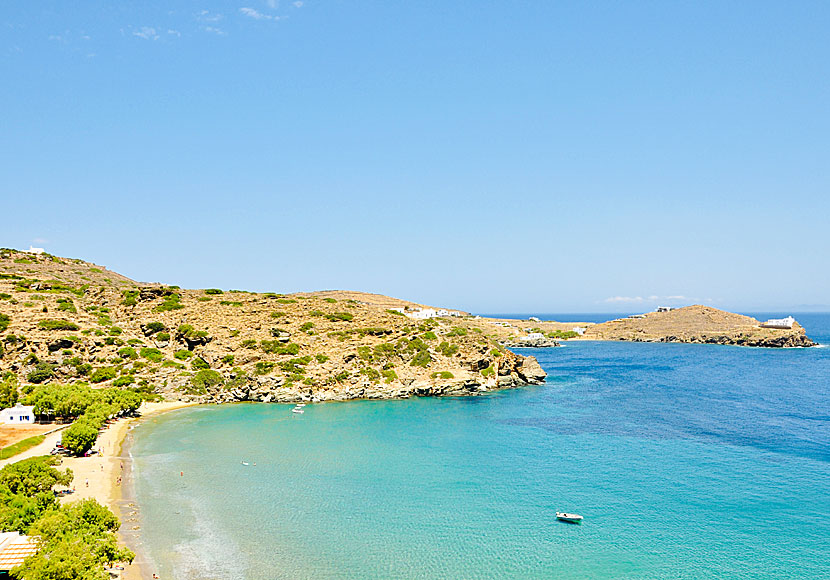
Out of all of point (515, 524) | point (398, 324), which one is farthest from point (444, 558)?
point (398, 324)

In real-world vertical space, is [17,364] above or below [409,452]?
above

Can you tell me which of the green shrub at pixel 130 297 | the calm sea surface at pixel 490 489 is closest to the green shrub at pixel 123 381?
the calm sea surface at pixel 490 489

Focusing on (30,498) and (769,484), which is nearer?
(30,498)

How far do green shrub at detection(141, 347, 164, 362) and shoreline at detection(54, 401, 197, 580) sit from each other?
94.0 ft

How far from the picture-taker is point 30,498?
30906 millimetres

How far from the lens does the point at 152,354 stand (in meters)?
89.8

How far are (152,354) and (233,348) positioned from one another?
41.4 feet

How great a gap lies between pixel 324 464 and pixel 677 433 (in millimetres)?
38417

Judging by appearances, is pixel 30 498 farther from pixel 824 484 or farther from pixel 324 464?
pixel 824 484

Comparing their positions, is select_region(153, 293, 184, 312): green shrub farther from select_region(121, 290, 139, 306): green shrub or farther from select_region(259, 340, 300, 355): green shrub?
select_region(259, 340, 300, 355): green shrub

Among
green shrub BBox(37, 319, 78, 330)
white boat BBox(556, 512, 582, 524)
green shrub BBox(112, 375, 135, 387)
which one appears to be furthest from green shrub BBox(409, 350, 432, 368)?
white boat BBox(556, 512, 582, 524)

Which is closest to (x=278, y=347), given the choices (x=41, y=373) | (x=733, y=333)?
(x=41, y=373)

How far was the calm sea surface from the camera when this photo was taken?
1219 inches

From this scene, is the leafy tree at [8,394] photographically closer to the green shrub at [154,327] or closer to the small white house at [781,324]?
the green shrub at [154,327]
